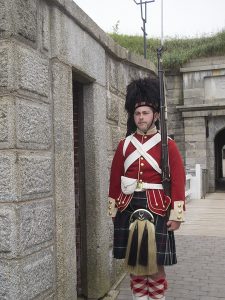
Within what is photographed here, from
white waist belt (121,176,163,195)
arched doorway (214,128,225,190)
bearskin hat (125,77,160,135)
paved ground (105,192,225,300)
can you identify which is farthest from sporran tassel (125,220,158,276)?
arched doorway (214,128,225,190)

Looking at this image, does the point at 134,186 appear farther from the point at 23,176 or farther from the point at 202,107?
the point at 202,107

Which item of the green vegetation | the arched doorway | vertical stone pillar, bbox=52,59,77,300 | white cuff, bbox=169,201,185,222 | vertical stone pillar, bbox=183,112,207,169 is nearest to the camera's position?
white cuff, bbox=169,201,185,222

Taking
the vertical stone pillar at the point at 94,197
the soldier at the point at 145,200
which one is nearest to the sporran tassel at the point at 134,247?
the soldier at the point at 145,200

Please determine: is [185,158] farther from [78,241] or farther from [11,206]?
[11,206]

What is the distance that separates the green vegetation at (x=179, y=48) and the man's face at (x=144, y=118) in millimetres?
11593

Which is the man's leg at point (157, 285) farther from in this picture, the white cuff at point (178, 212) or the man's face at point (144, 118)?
the man's face at point (144, 118)

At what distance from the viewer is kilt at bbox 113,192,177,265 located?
10.3 feet

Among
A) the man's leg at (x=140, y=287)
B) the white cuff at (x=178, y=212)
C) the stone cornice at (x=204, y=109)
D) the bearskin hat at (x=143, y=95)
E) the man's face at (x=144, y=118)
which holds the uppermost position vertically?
the stone cornice at (x=204, y=109)

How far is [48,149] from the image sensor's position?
3.08 m

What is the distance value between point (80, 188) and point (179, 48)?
1329 cm

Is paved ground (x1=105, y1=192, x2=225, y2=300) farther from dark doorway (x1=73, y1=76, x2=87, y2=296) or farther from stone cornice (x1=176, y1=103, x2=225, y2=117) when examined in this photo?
stone cornice (x1=176, y1=103, x2=225, y2=117)

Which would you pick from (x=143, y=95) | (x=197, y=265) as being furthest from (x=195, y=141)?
(x=143, y=95)

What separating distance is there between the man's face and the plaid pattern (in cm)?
118

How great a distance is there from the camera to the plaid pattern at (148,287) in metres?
3.22
